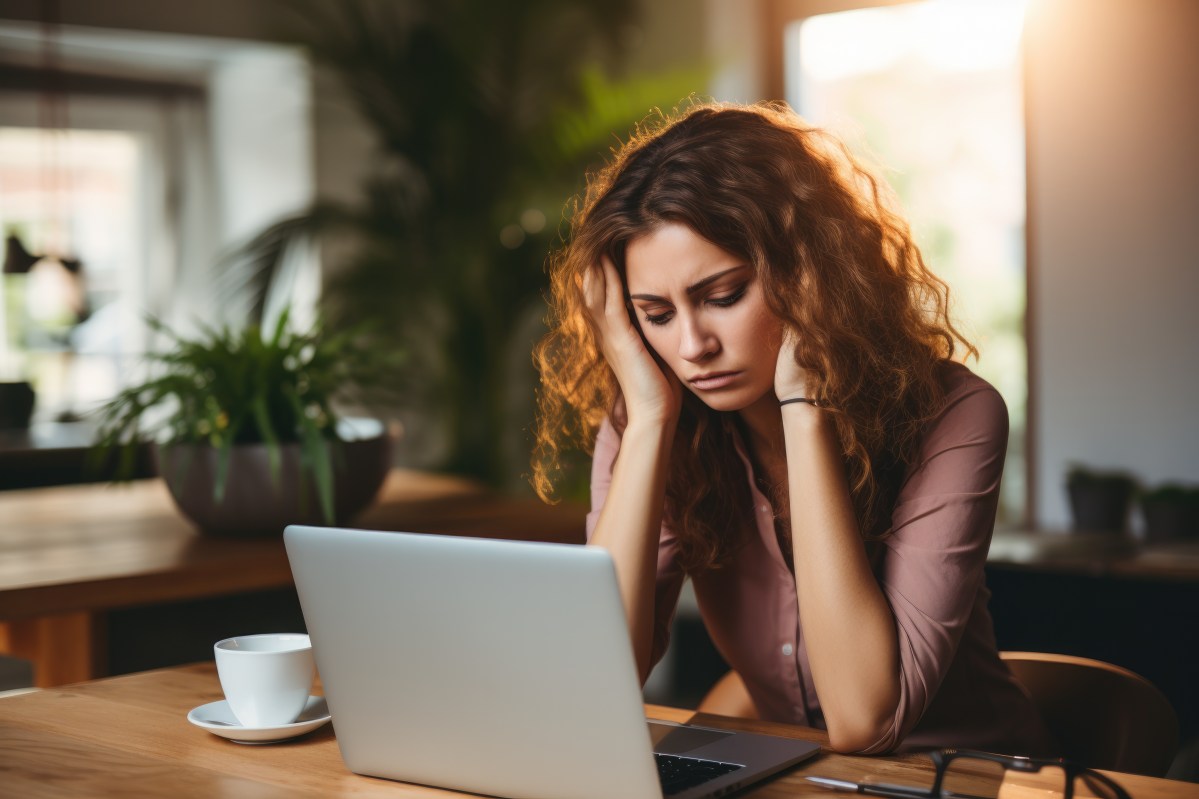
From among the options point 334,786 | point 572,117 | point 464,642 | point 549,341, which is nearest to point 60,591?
point 549,341

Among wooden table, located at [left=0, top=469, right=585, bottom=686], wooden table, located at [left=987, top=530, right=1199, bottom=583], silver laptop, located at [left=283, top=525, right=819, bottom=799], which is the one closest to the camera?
silver laptop, located at [left=283, top=525, right=819, bottom=799]

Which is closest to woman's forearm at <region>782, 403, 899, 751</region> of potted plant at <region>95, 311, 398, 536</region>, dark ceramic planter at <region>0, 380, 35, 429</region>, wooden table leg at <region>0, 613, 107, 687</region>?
potted plant at <region>95, 311, 398, 536</region>

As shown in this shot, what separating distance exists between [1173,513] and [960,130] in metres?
1.41

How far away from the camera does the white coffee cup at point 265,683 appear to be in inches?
47.5

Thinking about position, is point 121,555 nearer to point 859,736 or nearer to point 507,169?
point 859,736

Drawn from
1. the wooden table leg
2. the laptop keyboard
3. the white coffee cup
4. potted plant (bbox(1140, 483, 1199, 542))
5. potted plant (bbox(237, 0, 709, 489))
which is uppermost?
potted plant (bbox(237, 0, 709, 489))

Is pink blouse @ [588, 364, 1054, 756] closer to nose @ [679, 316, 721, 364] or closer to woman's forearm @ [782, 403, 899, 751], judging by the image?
woman's forearm @ [782, 403, 899, 751]

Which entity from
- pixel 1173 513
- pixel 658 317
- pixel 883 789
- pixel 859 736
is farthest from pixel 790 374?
pixel 1173 513

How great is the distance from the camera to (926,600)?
132 cm

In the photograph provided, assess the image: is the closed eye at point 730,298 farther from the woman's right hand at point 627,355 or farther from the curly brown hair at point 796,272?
the woman's right hand at point 627,355

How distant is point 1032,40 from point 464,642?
139 inches

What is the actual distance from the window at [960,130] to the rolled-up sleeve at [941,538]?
269 centimetres

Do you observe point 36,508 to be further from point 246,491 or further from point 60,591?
point 60,591

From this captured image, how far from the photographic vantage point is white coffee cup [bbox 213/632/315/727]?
3.96 feet
